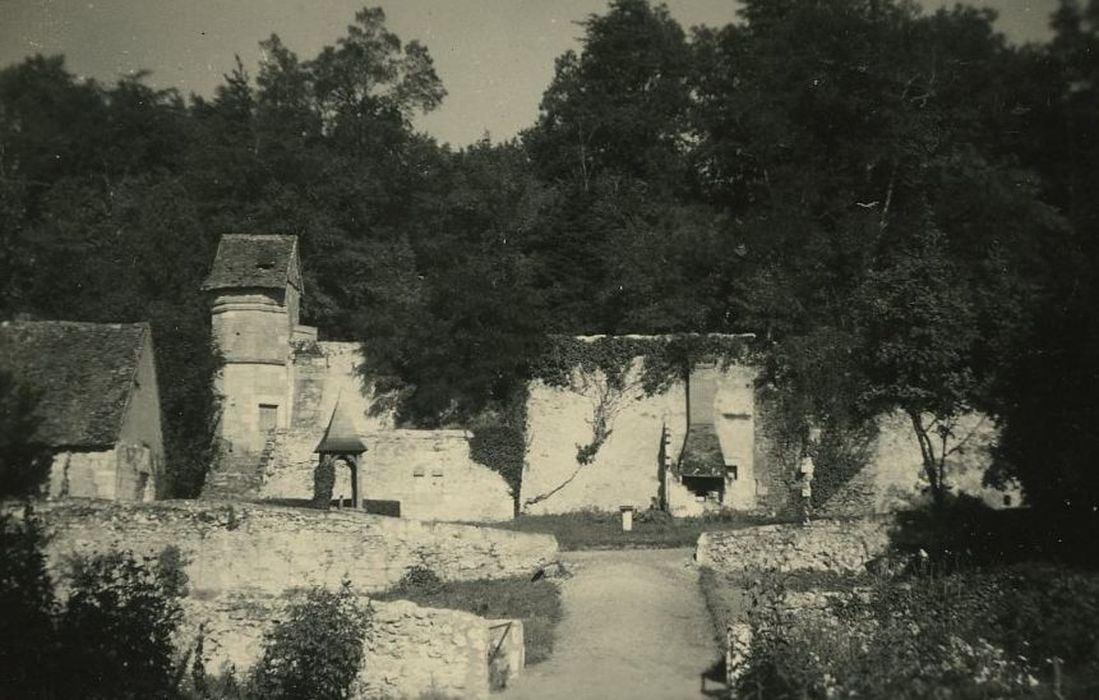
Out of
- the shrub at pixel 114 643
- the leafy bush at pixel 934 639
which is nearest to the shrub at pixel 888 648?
the leafy bush at pixel 934 639

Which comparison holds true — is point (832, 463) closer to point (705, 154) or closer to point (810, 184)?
point (810, 184)

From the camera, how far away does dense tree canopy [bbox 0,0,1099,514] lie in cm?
2134

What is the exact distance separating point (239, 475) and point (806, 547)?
58.3 ft

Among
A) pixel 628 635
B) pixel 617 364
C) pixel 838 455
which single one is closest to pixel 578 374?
pixel 617 364

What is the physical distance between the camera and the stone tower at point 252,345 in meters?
31.5

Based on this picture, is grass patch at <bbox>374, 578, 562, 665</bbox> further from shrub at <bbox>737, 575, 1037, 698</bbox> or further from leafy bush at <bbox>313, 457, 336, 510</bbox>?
leafy bush at <bbox>313, 457, 336, 510</bbox>

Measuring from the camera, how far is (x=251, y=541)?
66.3 feet

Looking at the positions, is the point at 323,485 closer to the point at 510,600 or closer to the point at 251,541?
the point at 251,541

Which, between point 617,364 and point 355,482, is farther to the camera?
point 617,364

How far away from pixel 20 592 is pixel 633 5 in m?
39.0

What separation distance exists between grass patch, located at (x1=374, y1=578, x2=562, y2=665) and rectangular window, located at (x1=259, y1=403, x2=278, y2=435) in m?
13.0

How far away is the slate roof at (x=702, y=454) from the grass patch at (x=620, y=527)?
4.16 ft

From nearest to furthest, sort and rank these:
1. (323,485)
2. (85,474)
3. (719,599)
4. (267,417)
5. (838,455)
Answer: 1. (719,599)
2. (85,474)
3. (323,485)
4. (838,455)
5. (267,417)

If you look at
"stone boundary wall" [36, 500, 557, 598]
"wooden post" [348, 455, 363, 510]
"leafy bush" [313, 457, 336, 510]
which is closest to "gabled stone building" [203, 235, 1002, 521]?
"leafy bush" [313, 457, 336, 510]
